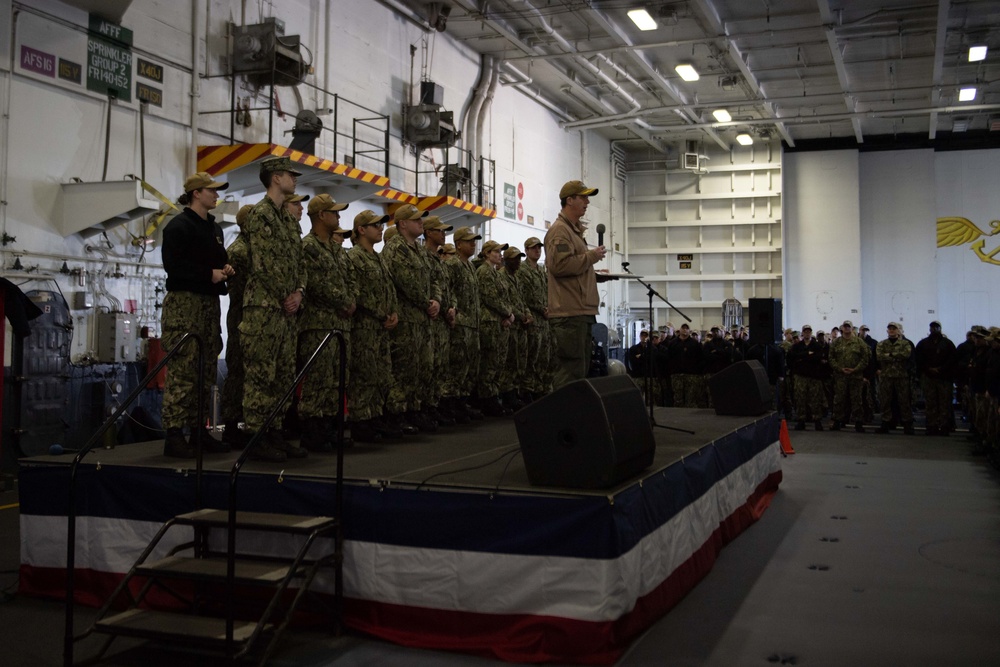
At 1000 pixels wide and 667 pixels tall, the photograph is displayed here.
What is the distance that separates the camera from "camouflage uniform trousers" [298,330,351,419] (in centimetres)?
520

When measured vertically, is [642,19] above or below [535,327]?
above

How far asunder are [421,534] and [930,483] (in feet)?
20.0

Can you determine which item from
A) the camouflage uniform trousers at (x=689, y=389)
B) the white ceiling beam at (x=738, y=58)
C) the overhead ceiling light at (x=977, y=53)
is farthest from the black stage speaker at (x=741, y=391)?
the overhead ceiling light at (x=977, y=53)

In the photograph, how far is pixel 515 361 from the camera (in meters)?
8.05

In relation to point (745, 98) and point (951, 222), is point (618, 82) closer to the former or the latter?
point (745, 98)

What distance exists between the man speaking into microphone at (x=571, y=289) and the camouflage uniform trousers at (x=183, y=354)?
7.27 feet

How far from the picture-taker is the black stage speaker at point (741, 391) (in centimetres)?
724

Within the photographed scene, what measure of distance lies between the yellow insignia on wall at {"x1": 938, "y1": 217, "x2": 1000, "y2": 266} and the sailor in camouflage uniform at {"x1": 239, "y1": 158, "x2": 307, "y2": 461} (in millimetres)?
20914

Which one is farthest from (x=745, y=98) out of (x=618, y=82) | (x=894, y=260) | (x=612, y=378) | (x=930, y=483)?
(x=612, y=378)

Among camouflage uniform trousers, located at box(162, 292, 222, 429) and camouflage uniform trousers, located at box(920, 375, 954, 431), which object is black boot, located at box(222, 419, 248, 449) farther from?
camouflage uniform trousers, located at box(920, 375, 954, 431)

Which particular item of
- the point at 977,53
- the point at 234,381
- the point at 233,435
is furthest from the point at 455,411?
the point at 977,53

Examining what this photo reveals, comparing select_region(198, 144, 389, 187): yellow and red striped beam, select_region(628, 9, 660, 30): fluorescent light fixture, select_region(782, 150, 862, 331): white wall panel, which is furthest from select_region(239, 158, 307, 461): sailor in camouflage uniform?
select_region(782, 150, 862, 331): white wall panel

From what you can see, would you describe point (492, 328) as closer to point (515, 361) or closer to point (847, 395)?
point (515, 361)

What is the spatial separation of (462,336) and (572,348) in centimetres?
144
